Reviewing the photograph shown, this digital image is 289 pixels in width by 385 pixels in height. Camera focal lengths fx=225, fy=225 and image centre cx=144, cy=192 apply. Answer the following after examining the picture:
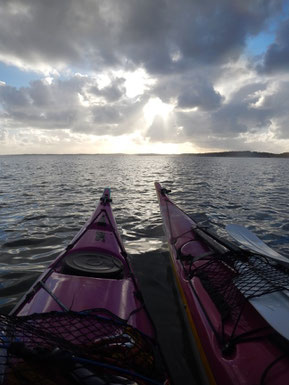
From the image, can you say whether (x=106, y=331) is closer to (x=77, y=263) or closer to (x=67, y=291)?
(x=67, y=291)

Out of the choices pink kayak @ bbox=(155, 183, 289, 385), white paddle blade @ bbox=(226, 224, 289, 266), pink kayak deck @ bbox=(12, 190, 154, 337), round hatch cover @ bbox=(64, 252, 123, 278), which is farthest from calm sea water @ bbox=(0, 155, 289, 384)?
white paddle blade @ bbox=(226, 224, 289, 266)

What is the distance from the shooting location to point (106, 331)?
2.25 meters

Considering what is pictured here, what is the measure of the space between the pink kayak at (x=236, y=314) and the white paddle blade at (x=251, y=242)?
424mm

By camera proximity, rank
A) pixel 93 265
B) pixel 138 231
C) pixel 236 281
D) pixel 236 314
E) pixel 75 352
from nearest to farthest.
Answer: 1. pixel 75 352
2. pixel 236 314
3. pixel 236 281
4. pixel 93 265
5. pixel 138 231

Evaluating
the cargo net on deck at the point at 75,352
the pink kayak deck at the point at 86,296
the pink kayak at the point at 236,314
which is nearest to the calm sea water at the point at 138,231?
the pink kayak at the point at 236,314

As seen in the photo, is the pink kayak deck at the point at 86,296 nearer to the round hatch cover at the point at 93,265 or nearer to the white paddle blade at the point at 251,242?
the round hatch cover at the point at 93,265

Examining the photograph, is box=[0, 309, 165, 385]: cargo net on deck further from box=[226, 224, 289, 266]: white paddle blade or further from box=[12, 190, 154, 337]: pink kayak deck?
box=[226, 224, 289, 266]: white paddle blade

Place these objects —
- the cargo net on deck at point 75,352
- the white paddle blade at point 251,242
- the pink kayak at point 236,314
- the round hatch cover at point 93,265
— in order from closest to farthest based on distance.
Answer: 1. the cargo net on deck at point 75,352
2. the pink kayak at point 236,314
3. the round hatch cover at point 93,265
4. the white paddle blade at point 251,242

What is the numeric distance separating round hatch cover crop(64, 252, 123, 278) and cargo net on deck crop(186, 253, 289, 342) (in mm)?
1224

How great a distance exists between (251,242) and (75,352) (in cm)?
374

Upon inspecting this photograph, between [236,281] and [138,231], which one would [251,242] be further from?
[138,231]

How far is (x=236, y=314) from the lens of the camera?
2.64 m

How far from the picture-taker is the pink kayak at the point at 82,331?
1.59m

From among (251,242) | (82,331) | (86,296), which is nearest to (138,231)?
(251,242)
